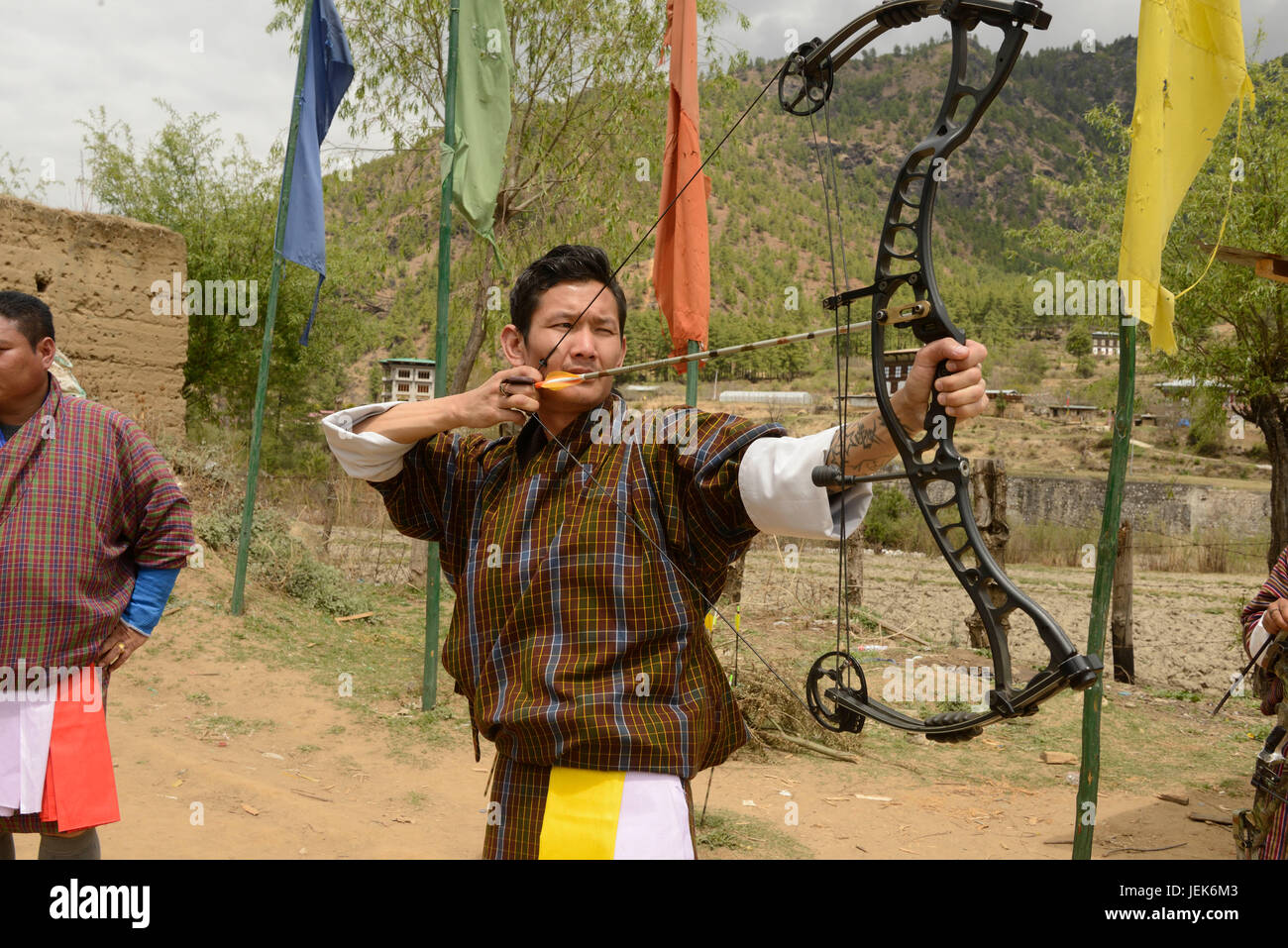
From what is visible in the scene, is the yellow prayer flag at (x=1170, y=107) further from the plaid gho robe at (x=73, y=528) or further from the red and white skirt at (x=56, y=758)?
the red and white skirt at (x=56, y=758)

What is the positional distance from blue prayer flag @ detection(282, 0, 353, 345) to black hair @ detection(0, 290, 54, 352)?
5.25m

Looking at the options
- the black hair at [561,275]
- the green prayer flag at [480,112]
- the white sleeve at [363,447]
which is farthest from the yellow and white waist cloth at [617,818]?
the green prayer flag at [480,112]

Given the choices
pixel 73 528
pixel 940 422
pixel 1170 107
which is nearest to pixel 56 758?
pixel 73 528

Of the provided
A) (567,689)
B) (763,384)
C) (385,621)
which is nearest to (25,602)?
(567,689)

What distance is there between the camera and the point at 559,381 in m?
1.93

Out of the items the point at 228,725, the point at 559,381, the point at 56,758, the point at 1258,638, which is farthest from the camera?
the point at 228,725

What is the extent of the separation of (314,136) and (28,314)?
6.02 meters

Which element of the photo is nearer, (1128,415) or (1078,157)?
(1128,415)

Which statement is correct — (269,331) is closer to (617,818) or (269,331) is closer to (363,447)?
(363,447)

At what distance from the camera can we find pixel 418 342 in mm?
68000

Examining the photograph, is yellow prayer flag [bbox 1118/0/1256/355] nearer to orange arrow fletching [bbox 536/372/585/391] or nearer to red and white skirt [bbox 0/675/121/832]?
orange arrow fletching [bbox 536/372/585/391]

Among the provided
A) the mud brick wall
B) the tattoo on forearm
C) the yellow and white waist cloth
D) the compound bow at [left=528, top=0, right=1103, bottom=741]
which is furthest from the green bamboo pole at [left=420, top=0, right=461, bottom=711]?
the tattoo on forearm
